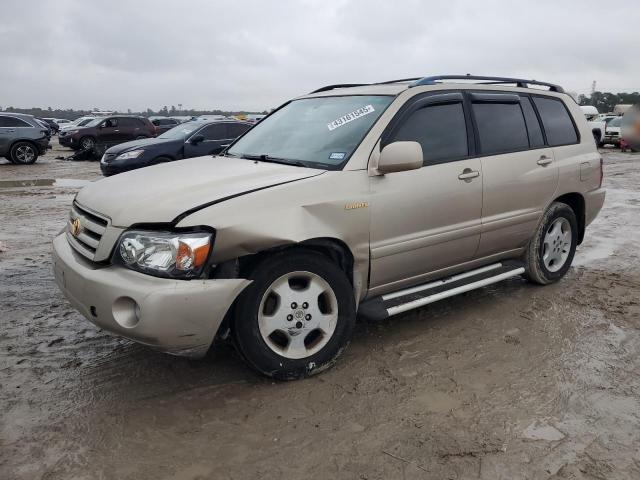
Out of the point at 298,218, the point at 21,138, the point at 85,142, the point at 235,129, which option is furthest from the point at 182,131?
the point at 85,142

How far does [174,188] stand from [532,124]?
3145mm

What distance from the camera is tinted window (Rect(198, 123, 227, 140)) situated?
1187 cm

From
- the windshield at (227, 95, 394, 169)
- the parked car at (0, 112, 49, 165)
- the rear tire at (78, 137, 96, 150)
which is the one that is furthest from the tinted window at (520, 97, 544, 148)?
the rear tire at (78, 137, 96, 150)

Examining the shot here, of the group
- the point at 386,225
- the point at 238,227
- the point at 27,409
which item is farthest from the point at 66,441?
the point at 386,225

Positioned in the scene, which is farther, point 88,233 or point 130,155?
point 130,155

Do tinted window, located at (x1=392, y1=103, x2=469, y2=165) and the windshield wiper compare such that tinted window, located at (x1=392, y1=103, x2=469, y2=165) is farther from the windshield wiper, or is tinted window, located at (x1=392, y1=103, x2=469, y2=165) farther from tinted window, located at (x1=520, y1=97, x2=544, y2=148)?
tinted window, located at (x1=520, y1=97, x2=544, y2=148)

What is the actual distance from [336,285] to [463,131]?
1.66 meters

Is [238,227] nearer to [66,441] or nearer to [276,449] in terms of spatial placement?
[276,449]

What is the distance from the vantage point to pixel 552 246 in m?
4.93

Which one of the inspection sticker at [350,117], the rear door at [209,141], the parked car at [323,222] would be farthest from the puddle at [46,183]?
the inspection sticker at [350,117]

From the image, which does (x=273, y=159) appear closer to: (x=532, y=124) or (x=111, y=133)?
(x=532, y=124)

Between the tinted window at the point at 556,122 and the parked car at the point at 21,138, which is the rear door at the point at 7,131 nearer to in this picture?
the parked car at the point at 21,138

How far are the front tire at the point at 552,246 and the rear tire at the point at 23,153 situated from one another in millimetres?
17507

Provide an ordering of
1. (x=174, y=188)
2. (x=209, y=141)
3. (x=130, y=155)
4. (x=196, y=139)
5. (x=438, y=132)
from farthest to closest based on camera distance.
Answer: (x=209, y=141) < (x=196, y=139) < (x=130, y=155) < (x=438, y=132) < (x=174, y=188)
